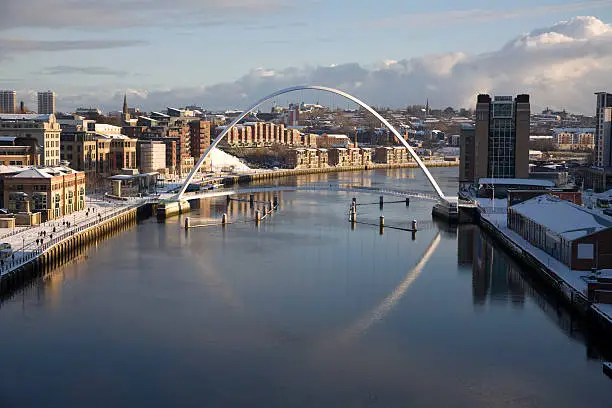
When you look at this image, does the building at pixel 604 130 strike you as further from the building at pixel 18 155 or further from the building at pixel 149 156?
the building at pixel 18 155

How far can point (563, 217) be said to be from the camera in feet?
67.7

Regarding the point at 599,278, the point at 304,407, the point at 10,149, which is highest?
the point at 10,149

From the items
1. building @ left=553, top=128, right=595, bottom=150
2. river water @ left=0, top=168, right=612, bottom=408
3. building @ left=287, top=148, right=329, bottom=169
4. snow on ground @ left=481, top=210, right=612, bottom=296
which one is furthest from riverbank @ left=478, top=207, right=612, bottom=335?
building @ left=553, top=128, right=595, bottom=150

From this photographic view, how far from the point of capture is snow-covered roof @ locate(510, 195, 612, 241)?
60.5 feet

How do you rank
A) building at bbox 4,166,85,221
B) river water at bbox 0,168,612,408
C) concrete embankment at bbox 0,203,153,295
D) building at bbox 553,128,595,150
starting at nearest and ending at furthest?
river water at bbox 0,168,612,408 < concrete embankment at bbox 0,203,153,295 < building at bbox 4,166,85,221 < building at bbox 553,128,595,150

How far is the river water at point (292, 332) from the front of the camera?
37.2 ft

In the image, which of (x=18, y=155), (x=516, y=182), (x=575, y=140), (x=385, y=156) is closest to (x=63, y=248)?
(x=18, y=155)

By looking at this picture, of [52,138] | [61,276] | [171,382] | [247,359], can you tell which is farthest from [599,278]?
[52,138]

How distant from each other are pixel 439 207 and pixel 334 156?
43947 millimetres

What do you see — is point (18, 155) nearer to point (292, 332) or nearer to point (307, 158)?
point (292, 332)

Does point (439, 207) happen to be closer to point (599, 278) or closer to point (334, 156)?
point (599, 278)

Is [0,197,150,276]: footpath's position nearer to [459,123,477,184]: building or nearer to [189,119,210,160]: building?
[459,123,477,184]: building

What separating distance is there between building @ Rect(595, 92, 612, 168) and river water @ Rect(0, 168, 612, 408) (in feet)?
75.3

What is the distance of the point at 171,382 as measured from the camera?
457 inches
